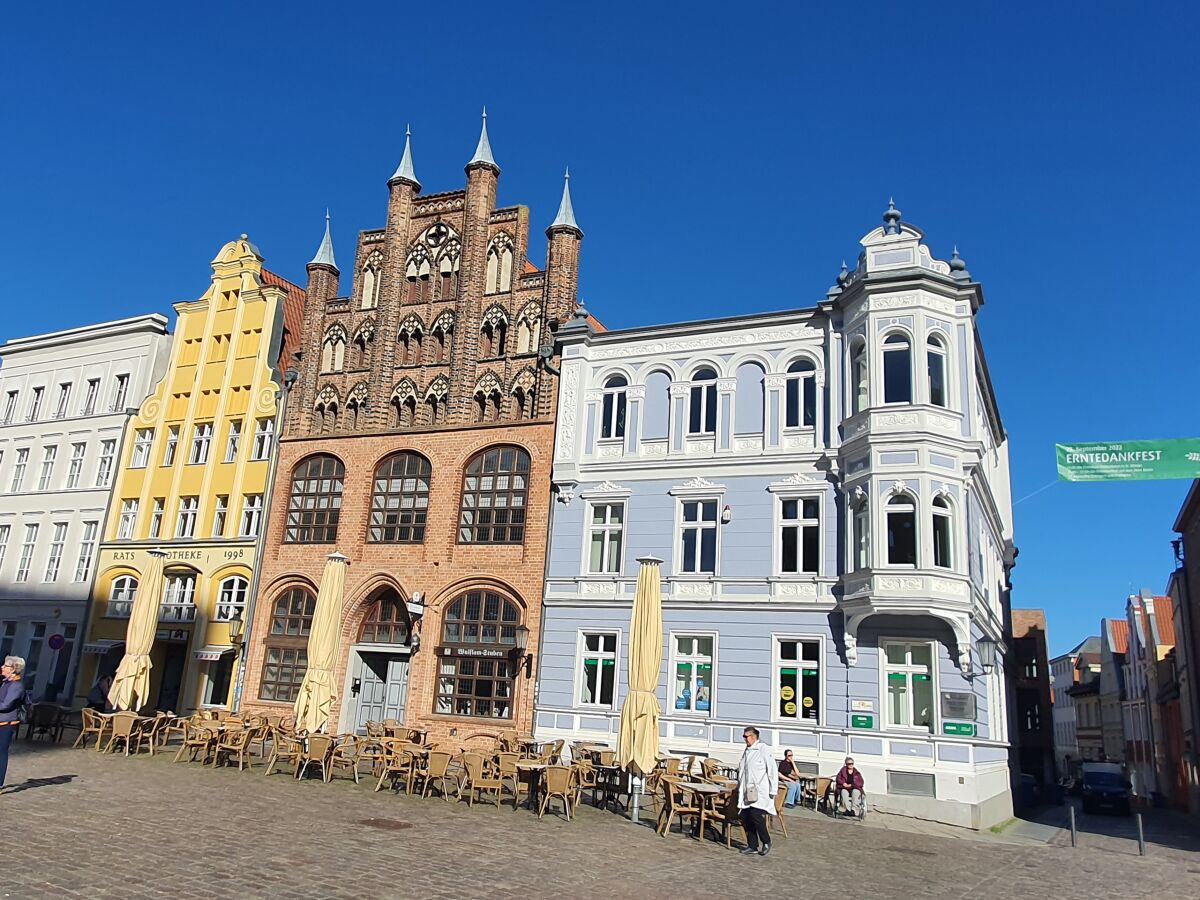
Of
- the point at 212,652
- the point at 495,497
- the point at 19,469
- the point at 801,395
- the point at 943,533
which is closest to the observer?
the point at 943,533

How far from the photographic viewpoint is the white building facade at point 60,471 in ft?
107

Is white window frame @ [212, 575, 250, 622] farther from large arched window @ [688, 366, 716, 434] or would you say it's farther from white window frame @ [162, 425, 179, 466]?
large arched window @ [688, 366, 716, 434]

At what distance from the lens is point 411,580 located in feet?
87.2

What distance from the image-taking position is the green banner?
18.0 metres

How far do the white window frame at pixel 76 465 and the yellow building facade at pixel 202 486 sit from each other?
95.6 inches

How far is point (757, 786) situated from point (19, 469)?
34898 millimetres

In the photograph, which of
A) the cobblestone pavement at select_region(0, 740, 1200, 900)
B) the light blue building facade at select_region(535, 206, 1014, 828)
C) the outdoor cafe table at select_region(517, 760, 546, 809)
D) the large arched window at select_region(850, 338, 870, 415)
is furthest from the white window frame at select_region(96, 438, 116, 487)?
the large arched window at select_region(850, 338, 870, 415)

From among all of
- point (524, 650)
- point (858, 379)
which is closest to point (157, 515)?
point (524, 650)

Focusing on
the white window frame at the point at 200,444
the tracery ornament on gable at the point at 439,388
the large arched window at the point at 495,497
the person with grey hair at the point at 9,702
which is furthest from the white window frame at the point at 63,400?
the person with grey hair at the point at 9,702

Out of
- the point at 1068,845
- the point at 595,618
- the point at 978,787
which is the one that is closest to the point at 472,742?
the point at 595,618

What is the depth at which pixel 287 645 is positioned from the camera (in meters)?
27.8

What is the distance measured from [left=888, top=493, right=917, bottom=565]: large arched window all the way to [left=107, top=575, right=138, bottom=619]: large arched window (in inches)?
979

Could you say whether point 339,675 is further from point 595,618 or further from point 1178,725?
point 1178,725

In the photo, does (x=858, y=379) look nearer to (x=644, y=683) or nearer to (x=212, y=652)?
(x=644, y=683)
